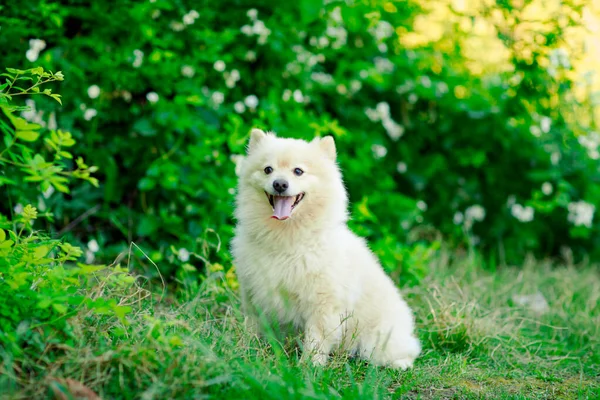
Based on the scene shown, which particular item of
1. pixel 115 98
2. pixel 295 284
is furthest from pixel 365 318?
pixel 115 98

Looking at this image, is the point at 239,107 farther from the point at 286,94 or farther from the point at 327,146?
the point at 327,146

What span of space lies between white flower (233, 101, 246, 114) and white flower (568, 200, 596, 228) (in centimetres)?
357

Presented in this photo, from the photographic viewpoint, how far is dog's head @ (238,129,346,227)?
342 centimetres

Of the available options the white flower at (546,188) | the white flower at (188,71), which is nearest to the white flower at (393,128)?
the white flower at (546,188)

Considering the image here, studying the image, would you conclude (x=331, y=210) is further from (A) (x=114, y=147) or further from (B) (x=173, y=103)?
(A) (x=114, y=147)

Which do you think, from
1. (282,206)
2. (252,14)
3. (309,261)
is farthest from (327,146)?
(252,14)

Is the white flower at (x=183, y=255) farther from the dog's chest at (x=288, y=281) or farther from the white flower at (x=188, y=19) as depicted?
the white flower at (x=188, y=19)

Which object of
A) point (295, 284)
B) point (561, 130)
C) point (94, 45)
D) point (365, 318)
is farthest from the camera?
point (561, 130)

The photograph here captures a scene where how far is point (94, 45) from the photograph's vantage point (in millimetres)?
4668

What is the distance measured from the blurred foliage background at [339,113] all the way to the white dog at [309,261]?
762mm

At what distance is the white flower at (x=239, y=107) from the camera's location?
525 cm

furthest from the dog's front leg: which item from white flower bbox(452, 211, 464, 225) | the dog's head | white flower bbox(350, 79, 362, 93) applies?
white flower bbox(452, 211, 464, 225)

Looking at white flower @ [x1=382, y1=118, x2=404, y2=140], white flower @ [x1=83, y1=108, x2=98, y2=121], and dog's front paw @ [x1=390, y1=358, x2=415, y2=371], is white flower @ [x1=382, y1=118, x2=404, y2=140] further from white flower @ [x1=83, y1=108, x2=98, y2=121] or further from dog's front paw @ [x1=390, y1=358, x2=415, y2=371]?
dog's front paw @ [x1=390, y1=358, x2=415, y2=371]

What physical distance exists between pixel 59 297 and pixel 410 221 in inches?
169
